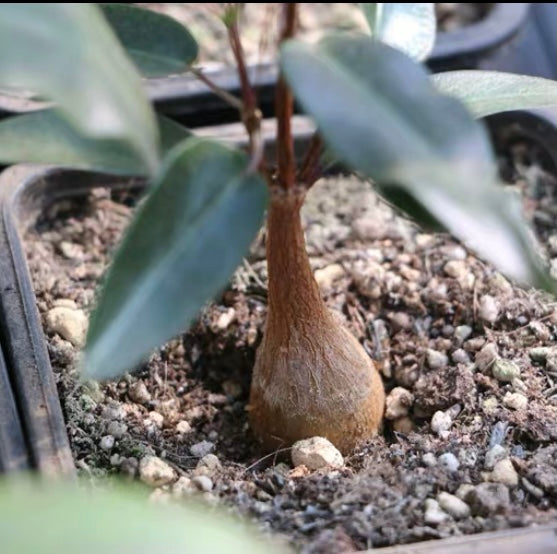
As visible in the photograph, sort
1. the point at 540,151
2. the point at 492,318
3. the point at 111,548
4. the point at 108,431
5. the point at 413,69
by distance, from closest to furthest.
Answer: the point at 111,548 → the point at 413,69 → the point at 108,431 → the point at 492,318 → the point at 540,151

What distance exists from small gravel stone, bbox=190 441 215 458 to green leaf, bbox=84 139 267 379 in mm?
328

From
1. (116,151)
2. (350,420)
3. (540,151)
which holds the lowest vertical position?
(350,420)

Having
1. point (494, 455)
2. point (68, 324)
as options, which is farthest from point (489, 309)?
point (68, 324)

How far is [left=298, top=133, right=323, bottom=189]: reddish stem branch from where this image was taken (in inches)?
33.7

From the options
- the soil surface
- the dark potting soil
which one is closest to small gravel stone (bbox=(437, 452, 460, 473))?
the dark potting soil

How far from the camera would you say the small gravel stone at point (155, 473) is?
95cm

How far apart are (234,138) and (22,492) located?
822 mm

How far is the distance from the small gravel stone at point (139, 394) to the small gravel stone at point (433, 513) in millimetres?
344

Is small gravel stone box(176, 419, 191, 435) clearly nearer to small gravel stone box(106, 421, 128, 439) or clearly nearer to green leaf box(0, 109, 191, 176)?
small gravel stone box(106, 421, 128, 439)

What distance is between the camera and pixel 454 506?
879 millimetres

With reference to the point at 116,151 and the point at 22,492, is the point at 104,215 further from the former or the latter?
the point at 22,492

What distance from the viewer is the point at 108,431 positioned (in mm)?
1014

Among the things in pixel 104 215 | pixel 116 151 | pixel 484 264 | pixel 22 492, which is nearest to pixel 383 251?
pixel 484 264

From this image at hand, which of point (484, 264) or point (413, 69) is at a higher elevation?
point (413, 69)
